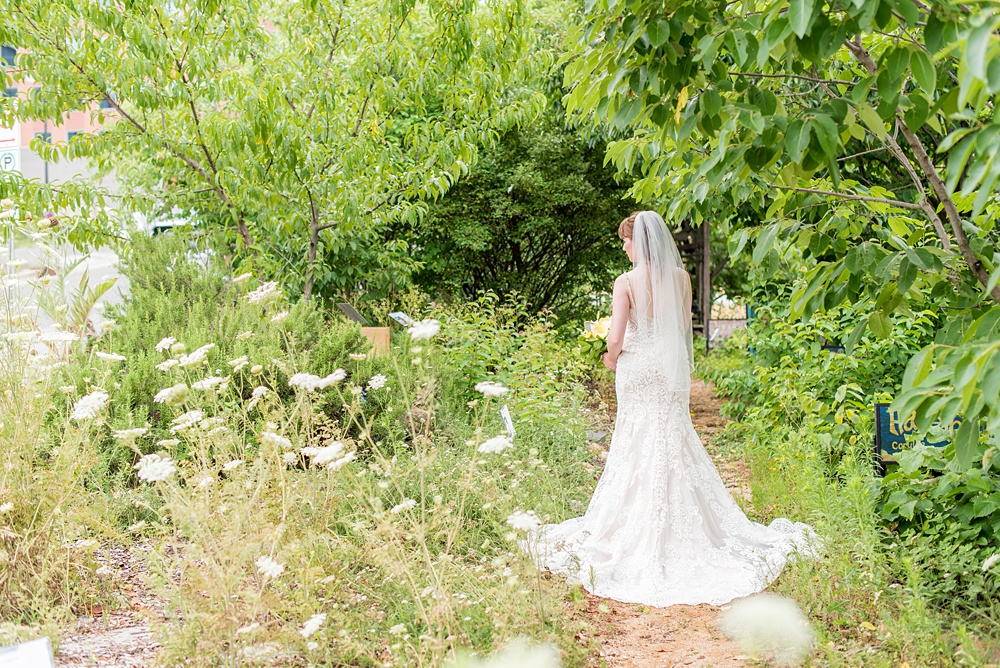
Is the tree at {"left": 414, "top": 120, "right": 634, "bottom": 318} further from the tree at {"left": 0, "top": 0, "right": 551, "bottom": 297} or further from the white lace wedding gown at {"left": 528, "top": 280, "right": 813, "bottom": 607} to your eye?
the white lace wedding gown at {"left": 528, "top": 280, "right": 813, "bottom": 607}

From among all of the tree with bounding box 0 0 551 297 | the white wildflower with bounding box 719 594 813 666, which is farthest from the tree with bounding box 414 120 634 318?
the white wildflower with bounding box 719 594 813 666

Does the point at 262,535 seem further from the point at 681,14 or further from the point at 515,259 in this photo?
the point at 515,259

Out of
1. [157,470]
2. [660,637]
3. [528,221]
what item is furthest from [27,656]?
[528,221]

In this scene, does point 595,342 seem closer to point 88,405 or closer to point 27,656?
point 88,405

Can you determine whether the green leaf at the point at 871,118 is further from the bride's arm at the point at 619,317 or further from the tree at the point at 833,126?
the bride's arm at the point at 619,317

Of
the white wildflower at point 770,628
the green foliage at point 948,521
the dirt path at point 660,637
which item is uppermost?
the green foliage at point 948,521

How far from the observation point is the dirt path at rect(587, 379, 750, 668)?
11.0 feet

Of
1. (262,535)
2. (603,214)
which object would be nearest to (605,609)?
(262,535)

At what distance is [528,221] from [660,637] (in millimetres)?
9073

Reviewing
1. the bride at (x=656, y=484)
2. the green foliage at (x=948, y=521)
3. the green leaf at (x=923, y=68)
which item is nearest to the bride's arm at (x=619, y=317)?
the bride at (x=656, y=484)

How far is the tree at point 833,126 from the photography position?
6.00ft

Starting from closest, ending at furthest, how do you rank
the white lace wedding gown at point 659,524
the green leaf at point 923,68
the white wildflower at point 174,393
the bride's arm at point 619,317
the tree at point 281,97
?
the green leaf at point 923,68, the white wildflower at point 174,393, the white lace wedding gown at point 659,524, the bride's arm at point 619,317, the tree at point 281,97

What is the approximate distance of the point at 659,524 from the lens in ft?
14.7

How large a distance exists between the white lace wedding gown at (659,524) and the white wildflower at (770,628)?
227 millimetres
